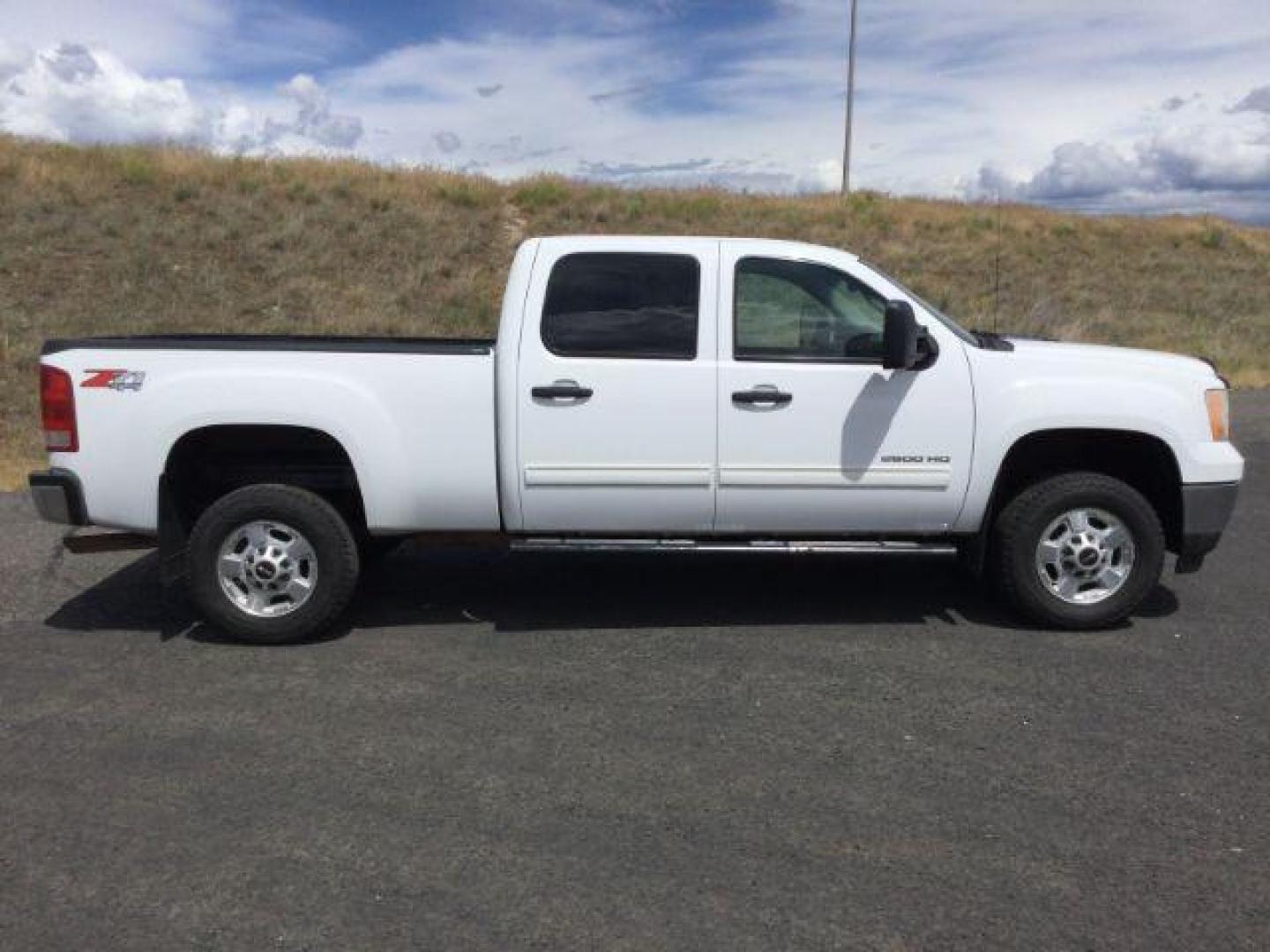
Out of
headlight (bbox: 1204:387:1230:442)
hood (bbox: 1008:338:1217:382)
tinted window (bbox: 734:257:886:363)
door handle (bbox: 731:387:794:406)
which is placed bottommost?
headlight (bbox: 1204:387:1230:442)

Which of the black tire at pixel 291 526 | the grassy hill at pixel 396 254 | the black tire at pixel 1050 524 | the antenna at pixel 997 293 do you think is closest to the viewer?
the black tire at pixel 291 526

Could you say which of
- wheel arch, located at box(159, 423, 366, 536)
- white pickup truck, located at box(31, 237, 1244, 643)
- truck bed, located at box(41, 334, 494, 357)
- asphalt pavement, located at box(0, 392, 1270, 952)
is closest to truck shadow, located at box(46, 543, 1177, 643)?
asphalt pavement, located at box(0, 392, 1270, 952)

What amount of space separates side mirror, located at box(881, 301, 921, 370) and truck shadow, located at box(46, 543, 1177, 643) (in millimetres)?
1266

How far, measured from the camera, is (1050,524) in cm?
557

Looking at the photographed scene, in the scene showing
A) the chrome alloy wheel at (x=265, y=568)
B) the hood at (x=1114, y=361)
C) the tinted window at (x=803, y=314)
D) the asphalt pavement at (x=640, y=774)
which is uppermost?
the tinted window at (x=803, y=314)

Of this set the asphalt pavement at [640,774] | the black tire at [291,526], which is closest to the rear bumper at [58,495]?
the black tire at [291,526]

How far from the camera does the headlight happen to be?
5.60 metres

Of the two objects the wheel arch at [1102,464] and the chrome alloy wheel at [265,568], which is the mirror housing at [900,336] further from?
the chrome alloy wheel at [265,568]

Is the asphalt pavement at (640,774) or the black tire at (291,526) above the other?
the black tire at (291,526)

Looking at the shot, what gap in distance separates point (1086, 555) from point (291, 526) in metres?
3.85

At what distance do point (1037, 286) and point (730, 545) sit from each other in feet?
70.2

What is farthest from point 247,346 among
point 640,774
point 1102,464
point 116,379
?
Answer: point 1102,464

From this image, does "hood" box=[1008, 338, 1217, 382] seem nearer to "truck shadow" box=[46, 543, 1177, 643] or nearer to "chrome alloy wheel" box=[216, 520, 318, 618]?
"truck shadow" box=[46, 543, 1177, 643]

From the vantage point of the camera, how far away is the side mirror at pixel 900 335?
5173 mm
